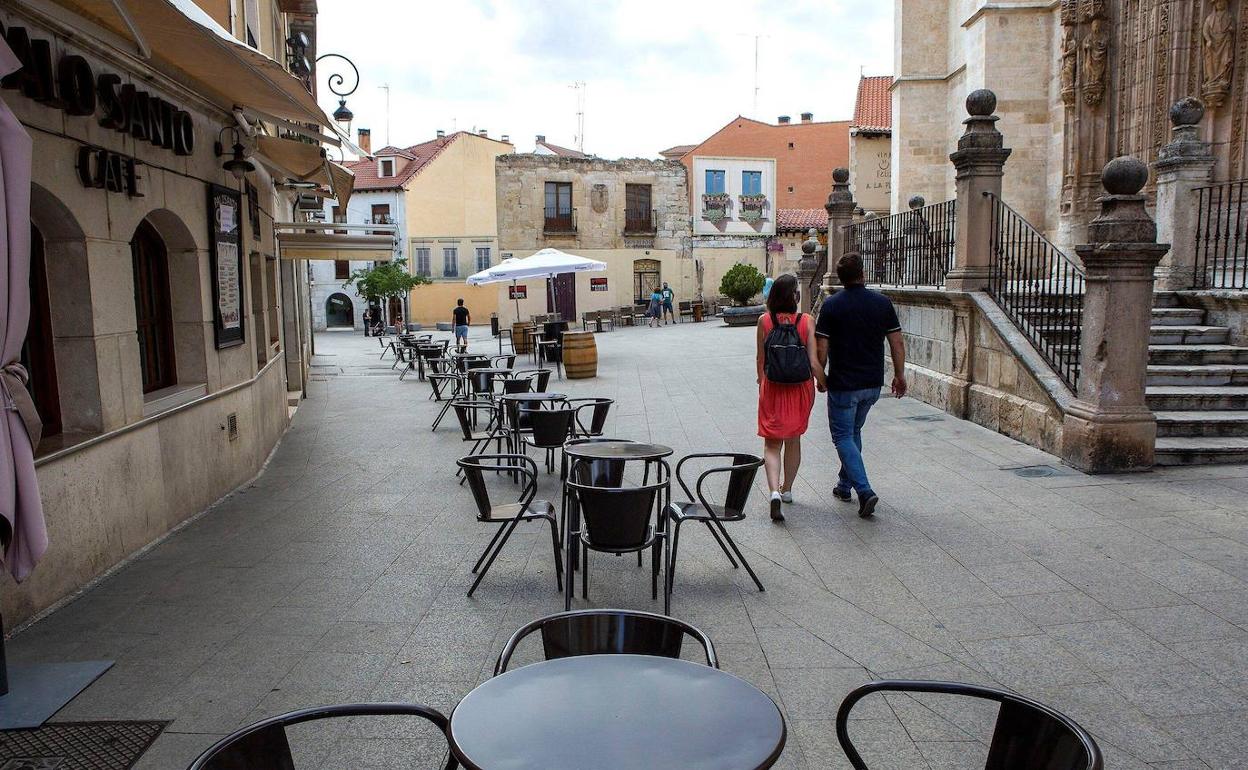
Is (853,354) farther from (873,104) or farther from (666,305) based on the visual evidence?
(873,104)

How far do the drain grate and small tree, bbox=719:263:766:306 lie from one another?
28109 mm

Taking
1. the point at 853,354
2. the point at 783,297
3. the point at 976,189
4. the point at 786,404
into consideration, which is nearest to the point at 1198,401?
the point at 976,189

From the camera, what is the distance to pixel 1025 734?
6.60 feet

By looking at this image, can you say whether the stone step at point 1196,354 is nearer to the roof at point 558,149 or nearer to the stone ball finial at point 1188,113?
the stone ball finial at point 1188,113

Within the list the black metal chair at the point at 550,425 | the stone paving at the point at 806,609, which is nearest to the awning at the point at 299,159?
the stone paving at the point at 806,609

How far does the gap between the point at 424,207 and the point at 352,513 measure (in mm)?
41419

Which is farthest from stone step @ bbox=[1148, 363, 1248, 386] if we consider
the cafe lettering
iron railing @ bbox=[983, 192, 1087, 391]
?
the cafe lettering

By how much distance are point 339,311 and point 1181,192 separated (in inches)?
1872

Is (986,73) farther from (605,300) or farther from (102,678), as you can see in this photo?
(605,300)

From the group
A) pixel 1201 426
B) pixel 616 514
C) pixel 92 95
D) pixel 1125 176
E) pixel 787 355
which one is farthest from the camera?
pixel 1201 426

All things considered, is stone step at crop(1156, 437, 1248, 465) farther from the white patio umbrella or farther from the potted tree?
the potted tree

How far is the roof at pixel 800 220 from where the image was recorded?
42.6 meters

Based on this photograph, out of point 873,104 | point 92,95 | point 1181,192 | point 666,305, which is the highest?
point 873,104

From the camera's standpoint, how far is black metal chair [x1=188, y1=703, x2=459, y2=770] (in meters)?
1.90
